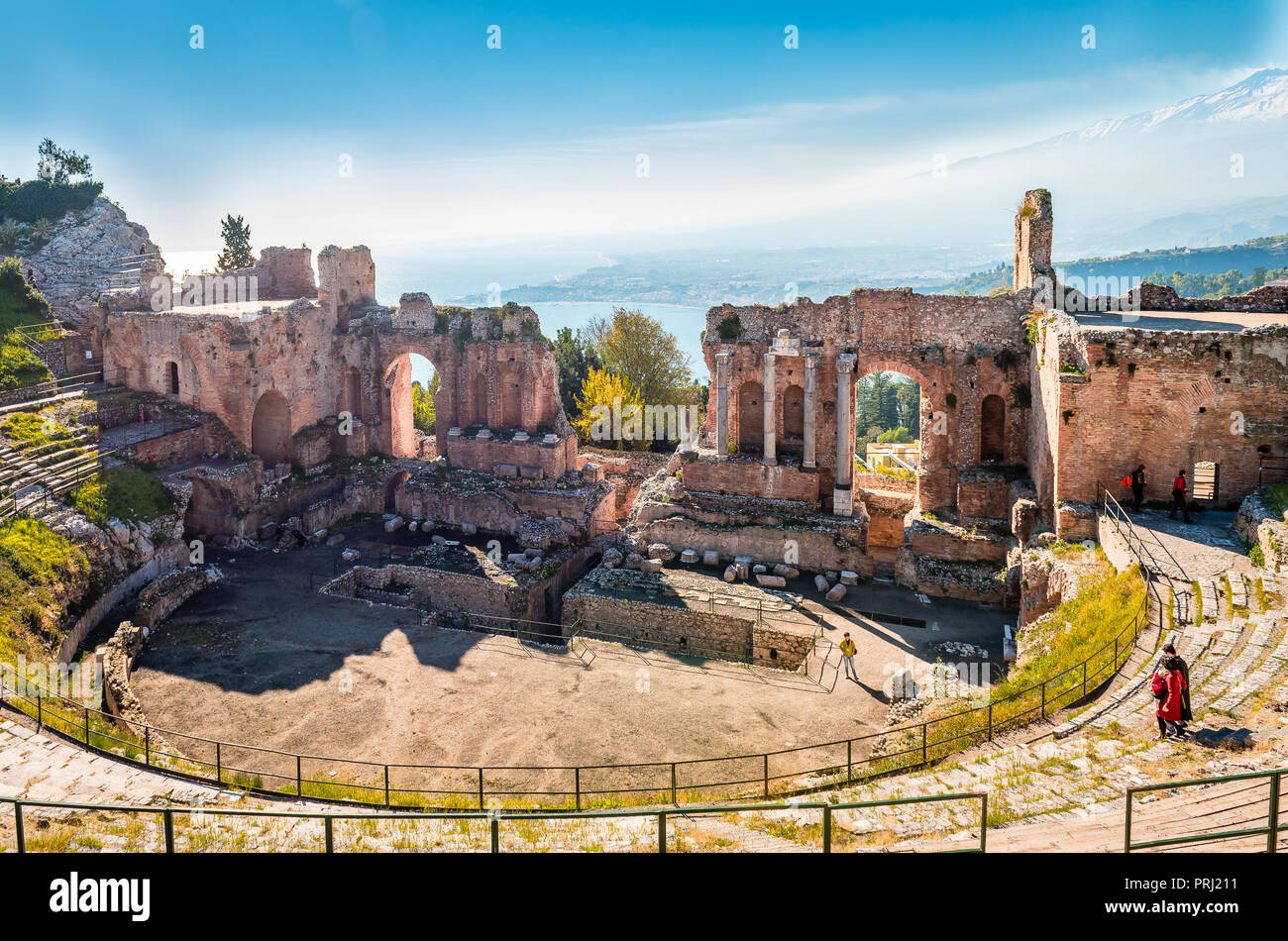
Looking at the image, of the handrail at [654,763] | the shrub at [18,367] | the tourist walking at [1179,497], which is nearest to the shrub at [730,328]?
the tourist walking at [1179,497]

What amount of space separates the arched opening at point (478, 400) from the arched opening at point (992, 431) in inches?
611

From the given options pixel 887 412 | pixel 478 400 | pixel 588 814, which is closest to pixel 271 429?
pixel 478 400

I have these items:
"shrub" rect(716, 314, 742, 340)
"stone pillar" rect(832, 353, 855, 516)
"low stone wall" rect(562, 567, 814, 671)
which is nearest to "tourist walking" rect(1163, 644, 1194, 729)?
"low stone wall" rect(562, 567, 814, 671)

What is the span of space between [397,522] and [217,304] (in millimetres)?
12112

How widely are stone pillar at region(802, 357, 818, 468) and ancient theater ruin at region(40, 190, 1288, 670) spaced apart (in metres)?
0.06

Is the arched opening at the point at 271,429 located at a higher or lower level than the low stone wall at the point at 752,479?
higher

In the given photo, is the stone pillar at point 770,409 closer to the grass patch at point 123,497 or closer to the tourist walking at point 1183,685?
the tourist walking at point 1183,685

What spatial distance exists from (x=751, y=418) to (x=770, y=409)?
236cm

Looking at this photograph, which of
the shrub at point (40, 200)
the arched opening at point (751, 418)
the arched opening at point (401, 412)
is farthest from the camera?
the shrub at point (40, 200)

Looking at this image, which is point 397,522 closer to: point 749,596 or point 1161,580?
point 749,596

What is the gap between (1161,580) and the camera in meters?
15.0

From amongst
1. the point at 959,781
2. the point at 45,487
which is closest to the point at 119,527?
the point at 45,487

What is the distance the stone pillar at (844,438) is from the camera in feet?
78.1

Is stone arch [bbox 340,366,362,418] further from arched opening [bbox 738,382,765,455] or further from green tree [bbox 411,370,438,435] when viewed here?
arched opening [bbox 738,382,765,455]
